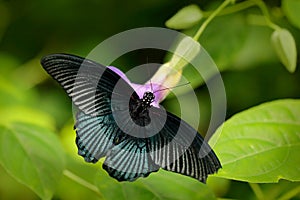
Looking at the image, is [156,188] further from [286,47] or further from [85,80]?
[286,47]

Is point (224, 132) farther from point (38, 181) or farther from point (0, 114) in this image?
point (0, 114)

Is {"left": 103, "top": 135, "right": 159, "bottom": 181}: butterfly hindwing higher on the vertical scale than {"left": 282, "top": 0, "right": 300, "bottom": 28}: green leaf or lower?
lower

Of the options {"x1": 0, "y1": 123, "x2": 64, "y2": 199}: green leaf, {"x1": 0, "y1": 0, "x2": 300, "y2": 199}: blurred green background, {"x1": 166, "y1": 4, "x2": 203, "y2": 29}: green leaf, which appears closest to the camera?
{"x1": 0, "y1": 123, "x2": 64, "y2": 199}: green leaf

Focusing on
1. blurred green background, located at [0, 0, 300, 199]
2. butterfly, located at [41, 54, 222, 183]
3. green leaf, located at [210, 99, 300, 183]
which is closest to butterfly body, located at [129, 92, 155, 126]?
butterfly, located at [41, 54, 222, 183]

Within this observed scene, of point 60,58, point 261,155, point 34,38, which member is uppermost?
point 60,58

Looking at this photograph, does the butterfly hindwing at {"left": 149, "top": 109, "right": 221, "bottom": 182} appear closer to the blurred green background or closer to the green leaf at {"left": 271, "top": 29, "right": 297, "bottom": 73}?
the green leaf at {"left": 271, "top": 29, "right": 297, "bottom": 73}

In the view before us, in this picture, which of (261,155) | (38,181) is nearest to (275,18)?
(261,155)

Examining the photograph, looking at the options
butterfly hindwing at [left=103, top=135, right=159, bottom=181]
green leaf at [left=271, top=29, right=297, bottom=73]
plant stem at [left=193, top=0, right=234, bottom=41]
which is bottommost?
butterfly hindwing at [left=103, top=135, right=159, bottom=181]
